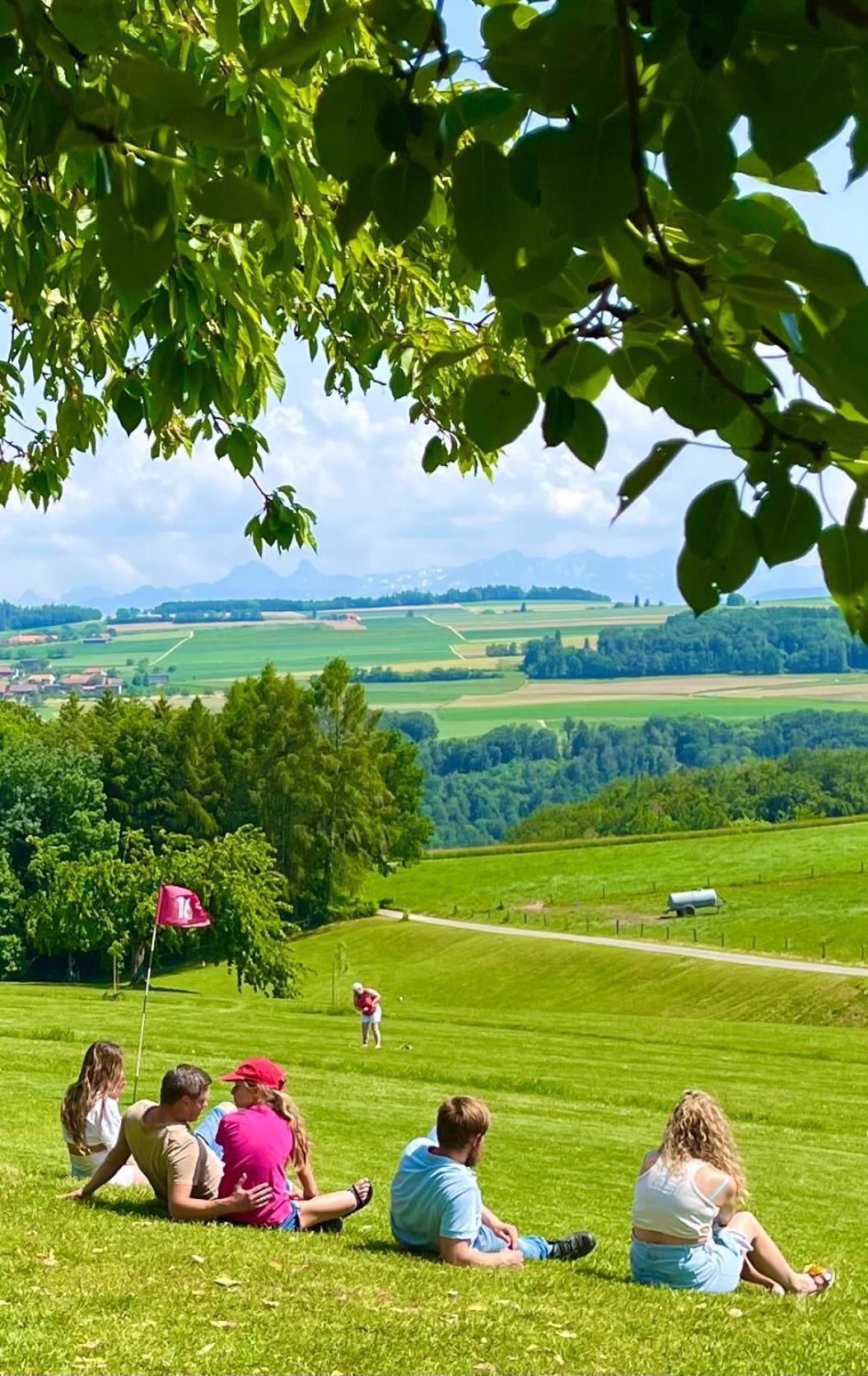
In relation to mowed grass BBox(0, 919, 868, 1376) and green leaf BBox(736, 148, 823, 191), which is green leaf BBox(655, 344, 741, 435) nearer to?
green leaf BBox(736, 148, 823, 191)

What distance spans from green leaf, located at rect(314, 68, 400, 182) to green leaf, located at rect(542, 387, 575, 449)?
231 mm

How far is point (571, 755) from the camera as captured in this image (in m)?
157

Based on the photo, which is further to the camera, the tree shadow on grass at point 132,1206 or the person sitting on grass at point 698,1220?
the tree shadow on grass at point 132,1206

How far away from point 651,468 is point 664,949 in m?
51.3

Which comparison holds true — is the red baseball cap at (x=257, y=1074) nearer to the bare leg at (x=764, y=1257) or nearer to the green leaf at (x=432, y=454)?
the bare leg at (x=764, y=1257)

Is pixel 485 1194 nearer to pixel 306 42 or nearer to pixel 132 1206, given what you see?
pixel 132 1206

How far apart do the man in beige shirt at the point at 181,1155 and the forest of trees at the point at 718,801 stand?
80.8 meters

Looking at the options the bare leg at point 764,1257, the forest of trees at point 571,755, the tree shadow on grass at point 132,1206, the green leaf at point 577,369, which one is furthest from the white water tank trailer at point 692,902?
the forest of trees at point 571,755

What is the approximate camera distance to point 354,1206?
7098 millimetres

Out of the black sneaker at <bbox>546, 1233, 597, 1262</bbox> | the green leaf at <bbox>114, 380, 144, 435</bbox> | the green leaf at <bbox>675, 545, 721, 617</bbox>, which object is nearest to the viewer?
the green leaf at <bbox>675, 545, 721, 617</bbox>

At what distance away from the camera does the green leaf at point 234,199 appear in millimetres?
1213

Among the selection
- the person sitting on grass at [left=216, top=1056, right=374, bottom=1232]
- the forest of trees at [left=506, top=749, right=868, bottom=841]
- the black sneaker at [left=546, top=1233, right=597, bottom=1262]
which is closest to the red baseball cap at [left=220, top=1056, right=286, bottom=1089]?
the person sitting on grass at [left=216, top=1056, right=374, bottom=1232]

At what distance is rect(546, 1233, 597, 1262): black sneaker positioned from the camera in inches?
274

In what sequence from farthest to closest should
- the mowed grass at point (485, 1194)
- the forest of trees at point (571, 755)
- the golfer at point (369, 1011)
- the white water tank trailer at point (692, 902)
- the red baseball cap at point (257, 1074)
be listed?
the forest of trees at point (571, 755)
the white water tank trailer at point (692, 902)
the golfer at point (369, 1011)
the red baseball cap at point (257, 1074)
the mowed grass at point (485, 1194)
